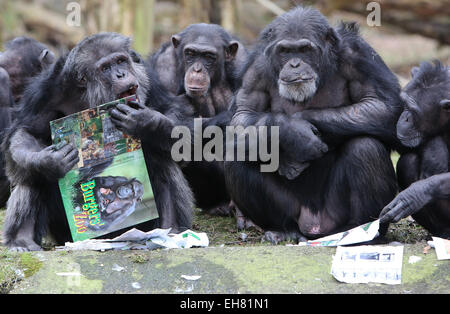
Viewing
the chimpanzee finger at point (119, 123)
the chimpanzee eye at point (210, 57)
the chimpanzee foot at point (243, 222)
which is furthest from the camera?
the chimpanzee eye at point (210, 57)

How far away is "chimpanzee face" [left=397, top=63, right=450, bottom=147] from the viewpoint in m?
4.94

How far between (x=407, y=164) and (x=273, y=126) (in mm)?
1058

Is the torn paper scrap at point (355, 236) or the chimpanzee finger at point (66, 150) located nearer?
the torn paper scrap at point (355, 236)

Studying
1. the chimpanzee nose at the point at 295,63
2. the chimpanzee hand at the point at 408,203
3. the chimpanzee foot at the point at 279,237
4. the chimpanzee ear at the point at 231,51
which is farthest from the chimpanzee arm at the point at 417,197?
the chimpanzee ear at the point at 231,51

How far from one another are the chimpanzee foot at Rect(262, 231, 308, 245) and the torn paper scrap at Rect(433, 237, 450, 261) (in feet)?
3.98

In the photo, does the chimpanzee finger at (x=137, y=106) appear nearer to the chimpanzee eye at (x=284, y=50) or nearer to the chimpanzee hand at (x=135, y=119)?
the chimpanzee hand at (x=135, y=119)

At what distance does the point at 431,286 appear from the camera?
407 centimetres

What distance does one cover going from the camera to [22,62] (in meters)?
7.58

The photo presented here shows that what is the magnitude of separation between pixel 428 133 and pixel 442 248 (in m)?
0.97

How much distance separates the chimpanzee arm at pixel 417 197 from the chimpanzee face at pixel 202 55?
8.24 ft

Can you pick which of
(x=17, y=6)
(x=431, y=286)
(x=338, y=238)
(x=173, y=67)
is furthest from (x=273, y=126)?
(x=17, y=6)

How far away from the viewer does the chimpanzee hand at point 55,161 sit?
497cm

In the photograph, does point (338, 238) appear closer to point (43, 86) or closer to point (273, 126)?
point (273, 126)

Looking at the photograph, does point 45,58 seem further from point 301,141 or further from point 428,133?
point 428,133
